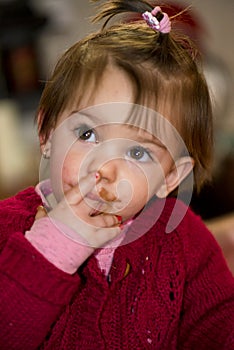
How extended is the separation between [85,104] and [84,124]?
0.08 ft

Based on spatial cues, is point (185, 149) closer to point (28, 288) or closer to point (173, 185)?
point (173, 185)

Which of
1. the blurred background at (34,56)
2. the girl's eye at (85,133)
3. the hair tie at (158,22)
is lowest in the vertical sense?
the blurred background at (34,56)

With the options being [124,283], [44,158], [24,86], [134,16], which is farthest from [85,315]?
[24,86]

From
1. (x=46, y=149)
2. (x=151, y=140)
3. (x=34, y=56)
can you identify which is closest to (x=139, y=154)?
(x=151, y=140)

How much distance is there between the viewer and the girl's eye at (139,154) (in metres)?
0.67

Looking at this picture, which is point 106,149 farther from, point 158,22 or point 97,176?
point 158,22

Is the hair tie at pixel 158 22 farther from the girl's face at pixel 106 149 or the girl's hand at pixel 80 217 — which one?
the girl's hand at pixel 80 217

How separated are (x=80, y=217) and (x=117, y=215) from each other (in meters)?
0.07

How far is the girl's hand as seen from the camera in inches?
24.3

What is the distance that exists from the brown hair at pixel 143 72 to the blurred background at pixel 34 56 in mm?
1049

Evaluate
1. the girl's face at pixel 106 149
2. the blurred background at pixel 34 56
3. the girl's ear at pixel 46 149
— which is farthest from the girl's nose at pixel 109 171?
the blurred background at pixel 34 56

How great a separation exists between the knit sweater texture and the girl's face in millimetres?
79

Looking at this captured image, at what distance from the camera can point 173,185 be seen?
0.78m

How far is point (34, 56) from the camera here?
2.04 meters
